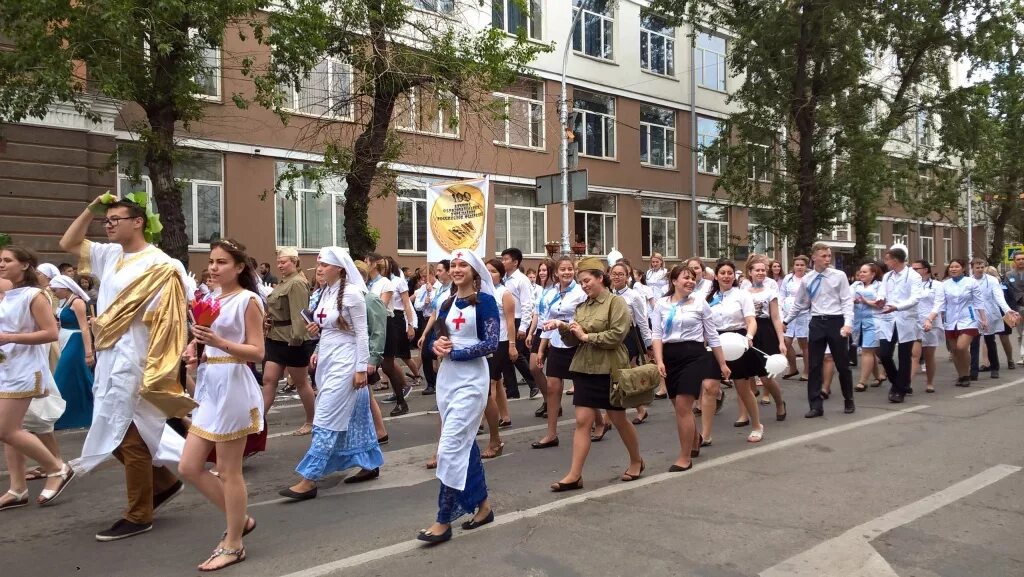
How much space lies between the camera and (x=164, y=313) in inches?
193

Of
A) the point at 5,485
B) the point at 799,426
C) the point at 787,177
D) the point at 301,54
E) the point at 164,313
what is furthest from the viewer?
the point at 787,177

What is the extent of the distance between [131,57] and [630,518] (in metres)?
10.6

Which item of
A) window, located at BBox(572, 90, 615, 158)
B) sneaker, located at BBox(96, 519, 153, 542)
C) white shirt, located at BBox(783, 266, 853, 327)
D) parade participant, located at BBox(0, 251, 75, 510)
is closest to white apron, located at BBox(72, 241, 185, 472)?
sneaker, located at BBox(96, 519, 153, 542)

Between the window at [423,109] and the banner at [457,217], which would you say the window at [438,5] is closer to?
the window at [423,109]

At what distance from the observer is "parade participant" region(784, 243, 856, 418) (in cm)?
927

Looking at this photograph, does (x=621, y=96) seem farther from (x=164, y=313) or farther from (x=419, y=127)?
(x=164, y=313)

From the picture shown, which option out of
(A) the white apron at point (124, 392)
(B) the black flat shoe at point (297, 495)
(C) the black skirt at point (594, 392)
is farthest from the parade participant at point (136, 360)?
(C) the black skirt at point (594, 392)

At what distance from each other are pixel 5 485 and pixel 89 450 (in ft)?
7.68

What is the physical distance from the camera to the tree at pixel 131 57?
11.8 metres

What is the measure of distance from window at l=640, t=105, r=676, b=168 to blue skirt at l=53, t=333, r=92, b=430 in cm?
2389

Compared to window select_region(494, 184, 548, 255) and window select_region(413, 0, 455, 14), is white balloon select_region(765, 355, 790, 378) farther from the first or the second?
window select_region(494, 184, 548, 255)

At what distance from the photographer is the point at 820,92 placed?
965 inches

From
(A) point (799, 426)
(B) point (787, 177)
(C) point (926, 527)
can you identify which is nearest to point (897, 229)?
(B) point (787, 177)

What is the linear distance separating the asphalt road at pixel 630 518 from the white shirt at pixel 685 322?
1082mm
